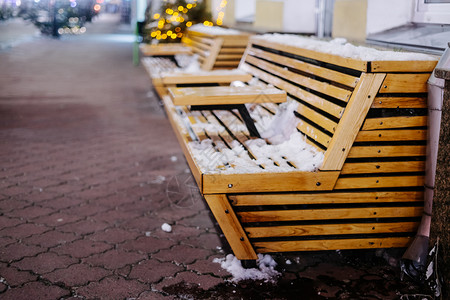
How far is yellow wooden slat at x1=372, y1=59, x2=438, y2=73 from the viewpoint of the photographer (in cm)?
303

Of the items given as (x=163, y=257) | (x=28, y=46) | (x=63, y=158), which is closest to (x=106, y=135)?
(x=63, y=158)

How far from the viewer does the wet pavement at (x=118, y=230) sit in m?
3.16

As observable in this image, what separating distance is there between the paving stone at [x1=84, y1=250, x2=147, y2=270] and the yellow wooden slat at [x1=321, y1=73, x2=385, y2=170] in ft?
4.58

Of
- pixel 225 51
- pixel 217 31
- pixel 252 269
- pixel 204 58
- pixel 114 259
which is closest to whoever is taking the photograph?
pixel 252 269

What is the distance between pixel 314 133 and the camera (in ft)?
11.8

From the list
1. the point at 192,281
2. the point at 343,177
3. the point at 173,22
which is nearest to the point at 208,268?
the point at 192,281

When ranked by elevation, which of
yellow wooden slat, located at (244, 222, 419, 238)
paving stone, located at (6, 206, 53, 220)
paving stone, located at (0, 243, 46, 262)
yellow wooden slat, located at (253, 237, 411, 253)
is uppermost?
yellow wooden slat, located at (244, 222, 419, 238)

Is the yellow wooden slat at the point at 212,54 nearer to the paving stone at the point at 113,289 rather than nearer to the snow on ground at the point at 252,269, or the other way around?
the snow on ground at the point at 252,269

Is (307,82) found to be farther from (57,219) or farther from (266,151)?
(57,219)

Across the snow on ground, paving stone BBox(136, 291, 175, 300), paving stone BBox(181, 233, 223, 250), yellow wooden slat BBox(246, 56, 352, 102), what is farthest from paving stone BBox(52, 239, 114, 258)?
yellow wooden slat BBox(246, 56, 352, 102)

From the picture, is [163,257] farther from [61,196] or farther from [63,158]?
[63,158]

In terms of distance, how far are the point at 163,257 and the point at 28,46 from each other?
1913 centimetres

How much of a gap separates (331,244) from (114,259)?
143 cm

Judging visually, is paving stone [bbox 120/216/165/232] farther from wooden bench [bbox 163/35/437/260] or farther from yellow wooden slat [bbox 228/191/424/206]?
yellow wooden slat [bbox 228/191/424/206]
